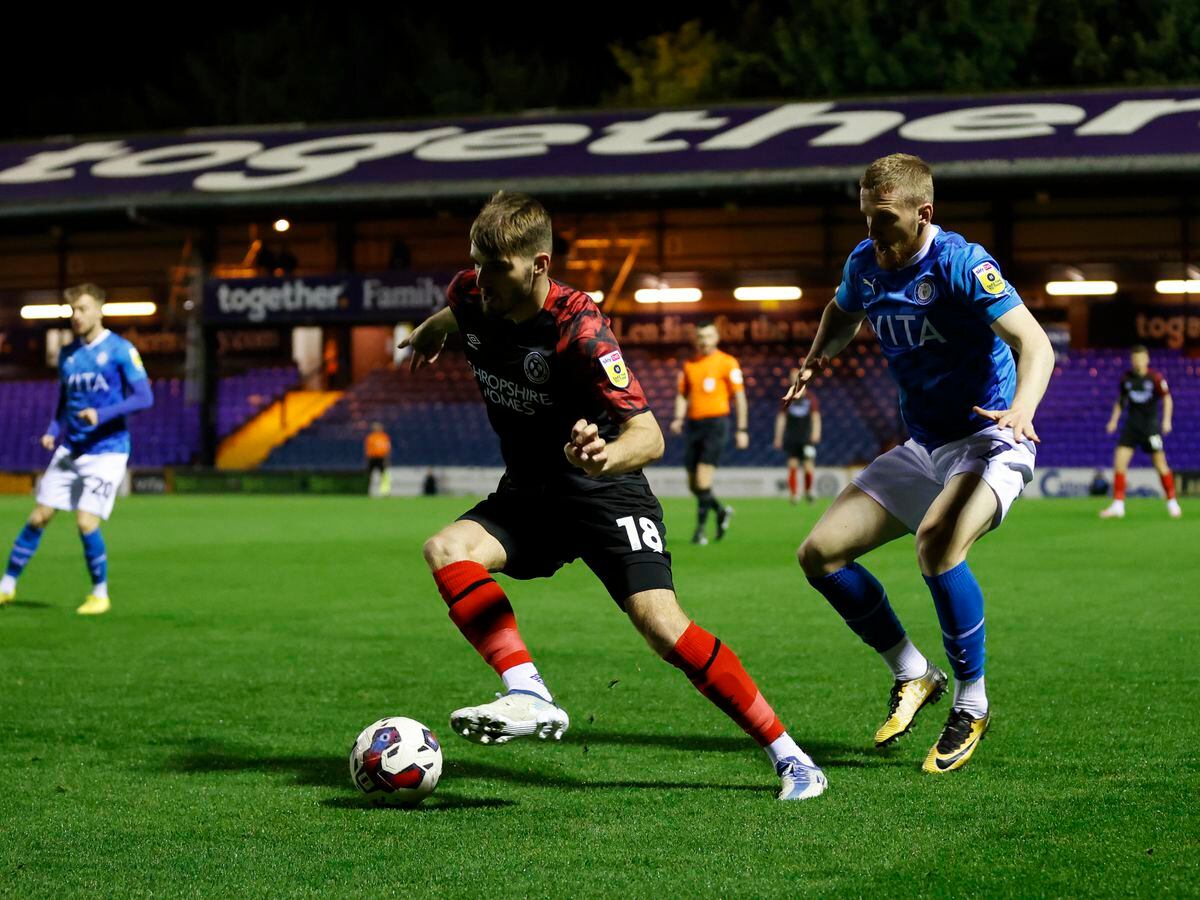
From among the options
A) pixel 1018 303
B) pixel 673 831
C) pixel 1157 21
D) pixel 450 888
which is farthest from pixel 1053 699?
pixel 1157 21

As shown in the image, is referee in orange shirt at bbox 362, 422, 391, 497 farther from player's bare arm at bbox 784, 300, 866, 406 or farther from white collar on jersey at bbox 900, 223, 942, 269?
white collar on jersey at bbox 900, 223, 942, 269

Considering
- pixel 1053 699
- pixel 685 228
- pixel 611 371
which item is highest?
pixel 611 371

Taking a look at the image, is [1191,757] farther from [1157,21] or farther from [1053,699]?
[1157,21]

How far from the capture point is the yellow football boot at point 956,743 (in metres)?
5.31

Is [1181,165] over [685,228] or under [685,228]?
over

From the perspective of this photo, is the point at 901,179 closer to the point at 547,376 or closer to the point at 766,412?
the point at 547,376

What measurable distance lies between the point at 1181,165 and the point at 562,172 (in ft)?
36.0

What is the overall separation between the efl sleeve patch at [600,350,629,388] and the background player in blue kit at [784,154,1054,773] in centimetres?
106

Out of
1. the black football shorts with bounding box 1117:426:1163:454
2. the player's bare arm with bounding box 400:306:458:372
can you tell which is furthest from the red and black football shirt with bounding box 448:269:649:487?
the black football shorts with bounding box 1117:426:1163:454

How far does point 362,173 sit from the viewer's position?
31.6 meters

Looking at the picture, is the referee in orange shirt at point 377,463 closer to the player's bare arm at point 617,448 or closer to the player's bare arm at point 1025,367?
the player's bare arm at point 1025,367

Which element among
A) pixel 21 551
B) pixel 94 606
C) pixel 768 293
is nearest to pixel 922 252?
pixel 94 606

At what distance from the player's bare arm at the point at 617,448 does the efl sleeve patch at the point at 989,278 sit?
4.31 ft

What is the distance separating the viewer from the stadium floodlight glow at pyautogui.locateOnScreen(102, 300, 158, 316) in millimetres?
40781
